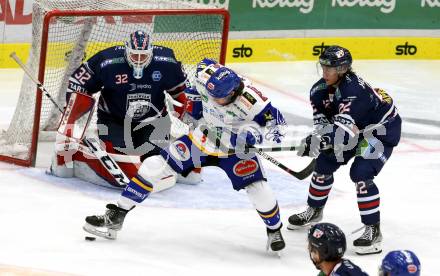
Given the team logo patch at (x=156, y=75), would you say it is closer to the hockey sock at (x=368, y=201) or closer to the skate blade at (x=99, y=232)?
the skate blade at (x=99, y=232)

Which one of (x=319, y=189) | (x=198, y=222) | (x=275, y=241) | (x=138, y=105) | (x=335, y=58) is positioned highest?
(x=335, y=58)

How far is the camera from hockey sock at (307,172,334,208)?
21.2 ft

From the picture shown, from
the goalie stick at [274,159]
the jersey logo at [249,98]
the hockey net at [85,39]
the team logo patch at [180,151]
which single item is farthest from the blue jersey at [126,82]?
→ the jersey logo at [249,98]

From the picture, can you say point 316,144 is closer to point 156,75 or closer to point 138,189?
point 138,189

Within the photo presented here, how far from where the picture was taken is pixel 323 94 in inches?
244

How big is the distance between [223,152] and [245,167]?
13 cm

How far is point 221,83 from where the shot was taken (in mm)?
5719

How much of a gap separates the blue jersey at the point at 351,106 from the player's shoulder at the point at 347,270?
5.41 feet

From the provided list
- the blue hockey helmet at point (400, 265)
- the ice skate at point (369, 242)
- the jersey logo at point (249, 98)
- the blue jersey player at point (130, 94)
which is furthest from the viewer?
the blue jersey player at point (130, 94)

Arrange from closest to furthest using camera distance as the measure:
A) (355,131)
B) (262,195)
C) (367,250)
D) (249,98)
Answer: (249,98)
(262,195)
(355,131)
(367,250)

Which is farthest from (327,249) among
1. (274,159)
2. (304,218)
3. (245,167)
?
(304,218)

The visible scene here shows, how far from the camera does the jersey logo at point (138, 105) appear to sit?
23.1ft

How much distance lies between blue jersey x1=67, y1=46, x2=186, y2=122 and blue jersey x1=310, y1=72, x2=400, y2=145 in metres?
1.12

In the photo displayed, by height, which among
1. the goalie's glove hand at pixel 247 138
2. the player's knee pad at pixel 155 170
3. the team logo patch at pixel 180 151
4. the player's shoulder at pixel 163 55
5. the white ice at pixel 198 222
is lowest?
the white ice at pixel 198 222
